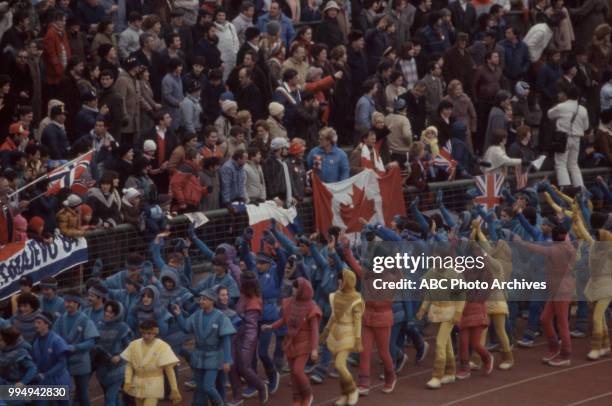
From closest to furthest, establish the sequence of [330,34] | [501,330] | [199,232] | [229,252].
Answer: [229,252] → [501,330] → [199,232] → [330,34]

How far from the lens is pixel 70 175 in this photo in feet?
70.5

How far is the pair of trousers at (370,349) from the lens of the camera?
2145 cm

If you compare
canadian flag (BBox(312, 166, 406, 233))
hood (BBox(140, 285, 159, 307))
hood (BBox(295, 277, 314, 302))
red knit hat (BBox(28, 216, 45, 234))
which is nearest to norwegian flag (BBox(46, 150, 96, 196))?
red knit hat (BBox(28, 216, 45, 234))

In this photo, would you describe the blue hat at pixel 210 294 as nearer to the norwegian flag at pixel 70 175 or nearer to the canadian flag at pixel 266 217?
the norwegian flag at pixel 70 175

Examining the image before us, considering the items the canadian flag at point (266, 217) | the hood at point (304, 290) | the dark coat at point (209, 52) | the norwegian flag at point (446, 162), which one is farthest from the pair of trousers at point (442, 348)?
the dark coat at point (209, 52)

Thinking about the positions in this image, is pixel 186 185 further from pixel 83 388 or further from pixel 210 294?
pixel 83 388

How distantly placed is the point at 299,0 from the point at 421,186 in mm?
5078

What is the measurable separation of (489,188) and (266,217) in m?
4.15

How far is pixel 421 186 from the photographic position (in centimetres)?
2584

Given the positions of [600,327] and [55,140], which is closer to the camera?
[55,140]

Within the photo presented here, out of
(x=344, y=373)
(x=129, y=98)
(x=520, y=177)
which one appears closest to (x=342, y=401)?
(x=344, y=373)

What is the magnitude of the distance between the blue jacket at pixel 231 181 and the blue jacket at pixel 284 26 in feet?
14.9

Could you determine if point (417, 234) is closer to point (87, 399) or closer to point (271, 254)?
point (271, 254)

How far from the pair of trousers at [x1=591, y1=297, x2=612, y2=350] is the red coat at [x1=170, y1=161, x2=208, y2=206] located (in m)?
5.23
